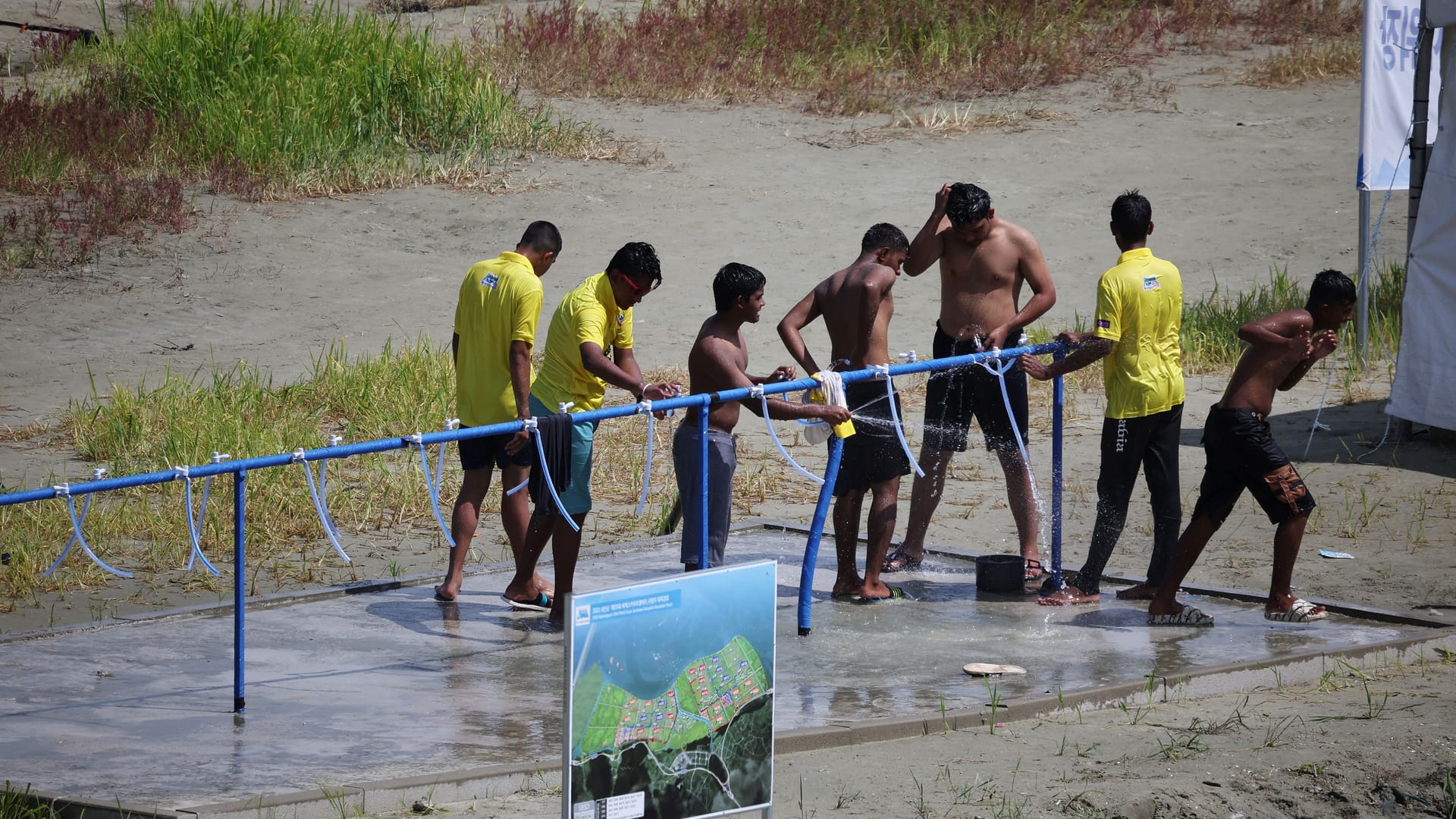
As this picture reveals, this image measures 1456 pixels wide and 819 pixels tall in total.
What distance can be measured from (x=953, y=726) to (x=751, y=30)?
18.0m

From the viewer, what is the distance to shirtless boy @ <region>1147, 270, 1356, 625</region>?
7.20 metres

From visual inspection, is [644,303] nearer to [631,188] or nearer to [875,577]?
[631,188]

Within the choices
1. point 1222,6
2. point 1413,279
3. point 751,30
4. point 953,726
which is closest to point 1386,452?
point 1413,279

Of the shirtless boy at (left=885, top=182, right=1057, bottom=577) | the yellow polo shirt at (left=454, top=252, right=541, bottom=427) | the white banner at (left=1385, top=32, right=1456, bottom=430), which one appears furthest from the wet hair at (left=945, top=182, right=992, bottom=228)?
the white banner at (left=1385, top=32, right=1456, bottom=430)

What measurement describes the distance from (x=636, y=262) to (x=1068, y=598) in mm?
2598

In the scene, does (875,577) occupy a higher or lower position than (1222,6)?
lower

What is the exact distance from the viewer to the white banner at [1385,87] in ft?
38.6

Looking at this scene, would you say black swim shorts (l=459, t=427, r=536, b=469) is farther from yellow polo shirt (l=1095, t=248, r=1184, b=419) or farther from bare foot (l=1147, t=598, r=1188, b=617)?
bare foot (l=1147, t=598, r=1188, b=617)

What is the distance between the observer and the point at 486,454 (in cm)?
777

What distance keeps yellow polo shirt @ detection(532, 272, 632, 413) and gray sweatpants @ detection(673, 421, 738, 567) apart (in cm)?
45

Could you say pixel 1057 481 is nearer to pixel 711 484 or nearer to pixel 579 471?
pixel 711 484

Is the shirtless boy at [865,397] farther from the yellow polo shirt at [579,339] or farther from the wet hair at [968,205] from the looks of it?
the yellow polo shirt at [579,339]

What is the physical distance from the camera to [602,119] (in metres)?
20.7

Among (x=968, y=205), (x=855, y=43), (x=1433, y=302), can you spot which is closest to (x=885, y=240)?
(x=968, y=205)
